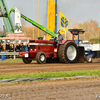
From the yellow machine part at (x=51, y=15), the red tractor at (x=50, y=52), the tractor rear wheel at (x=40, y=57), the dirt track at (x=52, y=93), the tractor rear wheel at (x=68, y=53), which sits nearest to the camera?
the dirt track at (x=52, y=93)

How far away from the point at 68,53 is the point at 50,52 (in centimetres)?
112

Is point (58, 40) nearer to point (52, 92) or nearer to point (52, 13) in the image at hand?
point (52, 92)

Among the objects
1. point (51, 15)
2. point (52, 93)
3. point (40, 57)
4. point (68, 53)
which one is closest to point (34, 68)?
point (40, 57)

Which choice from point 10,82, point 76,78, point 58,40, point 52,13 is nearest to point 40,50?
point 58,40

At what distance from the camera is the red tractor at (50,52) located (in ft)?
45.9

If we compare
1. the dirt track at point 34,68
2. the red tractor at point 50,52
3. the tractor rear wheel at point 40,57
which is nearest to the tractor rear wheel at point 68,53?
the red tractor at point 50,52

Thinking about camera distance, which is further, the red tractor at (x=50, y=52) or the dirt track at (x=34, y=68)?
the red tractor at (x=50, y=52)

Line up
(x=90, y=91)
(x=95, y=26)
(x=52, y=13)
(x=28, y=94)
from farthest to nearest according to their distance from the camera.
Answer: (x=95, y=26) < (x=52, y=13) < (x=90, y=91) < (x=28, y=94)

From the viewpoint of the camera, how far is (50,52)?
14594 millimetres

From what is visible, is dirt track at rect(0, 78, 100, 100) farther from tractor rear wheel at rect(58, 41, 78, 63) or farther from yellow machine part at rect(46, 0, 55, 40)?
yellow machine part at rect(46, 0, 55, 40)

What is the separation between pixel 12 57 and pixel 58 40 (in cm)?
872

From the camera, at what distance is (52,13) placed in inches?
1972

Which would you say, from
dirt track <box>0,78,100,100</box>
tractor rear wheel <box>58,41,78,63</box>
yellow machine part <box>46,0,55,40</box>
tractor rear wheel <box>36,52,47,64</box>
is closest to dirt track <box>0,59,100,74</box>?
tractor rear wheel <box>36,52,47,64</box>

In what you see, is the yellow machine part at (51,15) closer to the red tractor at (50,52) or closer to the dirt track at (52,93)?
the red tractor at (50,52)
